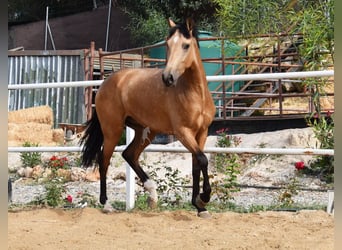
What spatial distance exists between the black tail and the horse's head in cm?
164

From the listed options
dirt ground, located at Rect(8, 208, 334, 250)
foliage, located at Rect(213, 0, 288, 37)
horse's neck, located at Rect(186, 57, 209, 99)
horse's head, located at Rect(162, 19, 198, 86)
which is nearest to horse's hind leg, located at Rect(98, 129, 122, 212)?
dirt ground, located at Rect(8, 208, 334, 250)

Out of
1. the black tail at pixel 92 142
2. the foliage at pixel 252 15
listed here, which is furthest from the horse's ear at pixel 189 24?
the foliage at pixel 252 15

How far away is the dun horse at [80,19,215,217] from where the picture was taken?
4.71 m

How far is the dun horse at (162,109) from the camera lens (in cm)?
471

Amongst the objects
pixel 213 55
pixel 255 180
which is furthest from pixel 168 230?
pixel 213 55

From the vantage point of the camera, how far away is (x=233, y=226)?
4.32 meters

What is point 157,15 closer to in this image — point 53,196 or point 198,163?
point 53,196

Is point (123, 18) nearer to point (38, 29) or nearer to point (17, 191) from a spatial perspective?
point (38, 29)

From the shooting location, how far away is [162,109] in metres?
5.07

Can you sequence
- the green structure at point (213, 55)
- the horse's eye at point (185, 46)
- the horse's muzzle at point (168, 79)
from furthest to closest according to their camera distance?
the green structure at point (213, 55), the horse's eye at point (185, 46), the horse's muzzle at point (168, 79)

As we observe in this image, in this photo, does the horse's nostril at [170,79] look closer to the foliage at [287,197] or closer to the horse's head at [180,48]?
the horse's head at [180,48]

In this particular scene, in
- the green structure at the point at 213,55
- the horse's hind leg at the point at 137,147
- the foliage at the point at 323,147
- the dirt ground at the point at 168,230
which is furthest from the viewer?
the green structure at the point at 213,55

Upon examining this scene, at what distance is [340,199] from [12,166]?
9.38 meters

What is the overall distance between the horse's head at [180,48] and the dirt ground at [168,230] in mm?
1192
